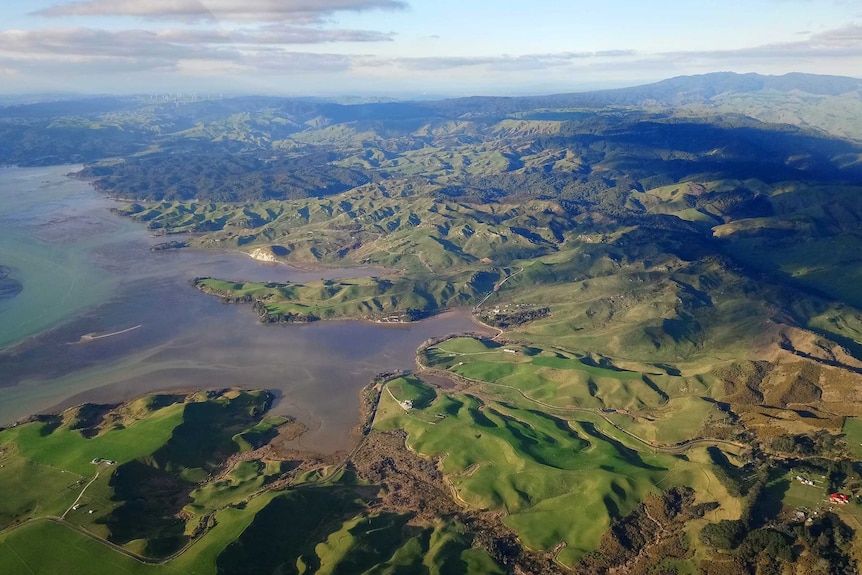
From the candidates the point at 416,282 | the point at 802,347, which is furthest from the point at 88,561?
the point at 802,347

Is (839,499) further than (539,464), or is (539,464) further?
(539,464)

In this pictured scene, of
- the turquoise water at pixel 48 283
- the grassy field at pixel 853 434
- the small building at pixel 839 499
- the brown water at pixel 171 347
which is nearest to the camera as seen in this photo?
the small building at pixel 839 499

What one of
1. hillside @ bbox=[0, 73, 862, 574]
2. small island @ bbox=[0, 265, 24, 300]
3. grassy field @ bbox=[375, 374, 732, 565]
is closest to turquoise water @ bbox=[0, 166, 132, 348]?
small island @ bbox=[0, 265, 24, 300]

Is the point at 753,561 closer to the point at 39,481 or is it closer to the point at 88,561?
the point at 88,561

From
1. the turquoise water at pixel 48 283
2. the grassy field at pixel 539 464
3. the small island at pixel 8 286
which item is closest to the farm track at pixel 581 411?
Answer: the grassy field at pixel 539 464

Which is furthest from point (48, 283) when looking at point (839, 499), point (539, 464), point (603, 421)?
point (839, 499)

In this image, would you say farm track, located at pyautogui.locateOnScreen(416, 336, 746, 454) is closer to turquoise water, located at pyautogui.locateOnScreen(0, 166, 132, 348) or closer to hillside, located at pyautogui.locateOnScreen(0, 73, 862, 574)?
hillside, located at pyautogui.locateOnScreen(0, 73, 862, 574)

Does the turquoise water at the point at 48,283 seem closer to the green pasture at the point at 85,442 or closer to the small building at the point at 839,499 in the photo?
the green pasture at the point at 85,442

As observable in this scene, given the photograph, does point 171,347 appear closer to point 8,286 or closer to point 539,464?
point 8,286
